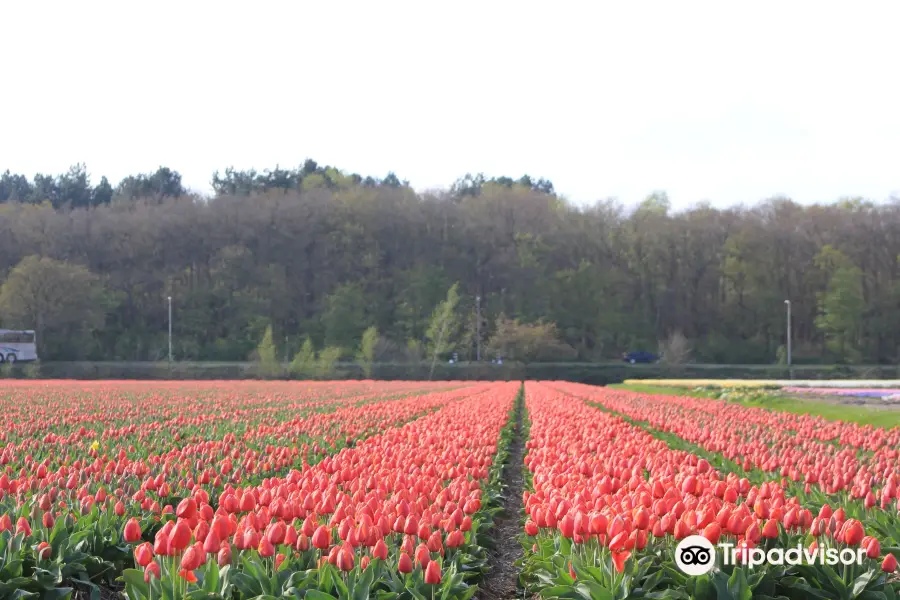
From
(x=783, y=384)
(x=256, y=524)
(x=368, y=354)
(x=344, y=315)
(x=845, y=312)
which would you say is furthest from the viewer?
(x=344, y=315)

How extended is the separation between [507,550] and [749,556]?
323 centimetres

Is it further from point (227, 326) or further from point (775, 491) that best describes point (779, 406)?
point (227, 326)

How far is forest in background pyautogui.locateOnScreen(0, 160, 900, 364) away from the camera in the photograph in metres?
80.1

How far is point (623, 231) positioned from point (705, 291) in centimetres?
973

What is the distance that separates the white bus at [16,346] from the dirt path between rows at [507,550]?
204 ft

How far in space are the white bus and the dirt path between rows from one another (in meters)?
62.2

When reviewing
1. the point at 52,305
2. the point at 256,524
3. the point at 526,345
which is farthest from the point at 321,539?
the point at 52,305

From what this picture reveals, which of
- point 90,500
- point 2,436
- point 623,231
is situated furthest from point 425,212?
point 90,500

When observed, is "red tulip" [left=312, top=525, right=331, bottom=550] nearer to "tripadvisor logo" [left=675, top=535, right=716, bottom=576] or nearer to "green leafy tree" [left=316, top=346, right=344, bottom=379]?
"tripadvisor logo" [left=675, top=535, right=716, bottom=576]

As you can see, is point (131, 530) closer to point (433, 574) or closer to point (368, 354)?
point (433, 574)

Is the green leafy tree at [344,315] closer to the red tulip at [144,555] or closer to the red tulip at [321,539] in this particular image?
the red tulip at [321,539]

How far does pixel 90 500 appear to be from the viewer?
6.56m

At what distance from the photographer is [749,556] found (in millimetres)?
5008

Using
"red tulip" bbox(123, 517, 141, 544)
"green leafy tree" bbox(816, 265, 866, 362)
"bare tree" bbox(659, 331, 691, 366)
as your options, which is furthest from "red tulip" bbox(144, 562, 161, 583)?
"green leafy tree" bbox(816, 265, 866, 362)
